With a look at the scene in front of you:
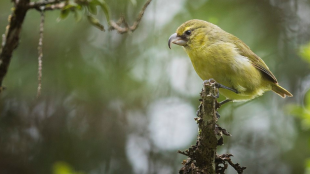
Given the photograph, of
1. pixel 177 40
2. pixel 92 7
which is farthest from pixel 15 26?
pixel 177 40

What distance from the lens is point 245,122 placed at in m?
5.17

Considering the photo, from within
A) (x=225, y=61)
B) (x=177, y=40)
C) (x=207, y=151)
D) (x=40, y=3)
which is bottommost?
(x=207, y=151)

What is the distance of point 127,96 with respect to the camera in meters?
5.14

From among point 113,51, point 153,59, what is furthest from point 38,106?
point 153,59

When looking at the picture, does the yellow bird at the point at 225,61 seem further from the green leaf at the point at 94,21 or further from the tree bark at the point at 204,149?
the green leaf at the point at 94,21

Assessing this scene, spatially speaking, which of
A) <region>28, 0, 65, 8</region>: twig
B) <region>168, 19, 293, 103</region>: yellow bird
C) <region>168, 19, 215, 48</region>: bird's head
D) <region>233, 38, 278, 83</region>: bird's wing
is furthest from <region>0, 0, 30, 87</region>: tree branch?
<region>233, 38, 278, 83</region>: bird's wing

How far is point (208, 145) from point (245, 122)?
3.12 metres

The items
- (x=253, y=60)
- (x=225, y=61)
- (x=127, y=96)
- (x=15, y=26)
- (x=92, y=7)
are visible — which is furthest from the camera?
(x=127, y=96)

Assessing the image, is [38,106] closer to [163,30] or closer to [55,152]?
[55,152]

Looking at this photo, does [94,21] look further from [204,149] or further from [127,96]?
[127,96]

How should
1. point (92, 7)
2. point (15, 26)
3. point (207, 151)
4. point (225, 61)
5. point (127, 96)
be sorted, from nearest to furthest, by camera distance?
1. point (15, 26)
2. point (92, 7)
3. point (207, 151)
4. point (225, 61)
5. point (127, 96)

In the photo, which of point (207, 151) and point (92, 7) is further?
point (207, 151)

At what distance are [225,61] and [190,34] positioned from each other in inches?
23.2

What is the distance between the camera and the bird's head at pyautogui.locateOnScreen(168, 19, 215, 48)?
149 inches
